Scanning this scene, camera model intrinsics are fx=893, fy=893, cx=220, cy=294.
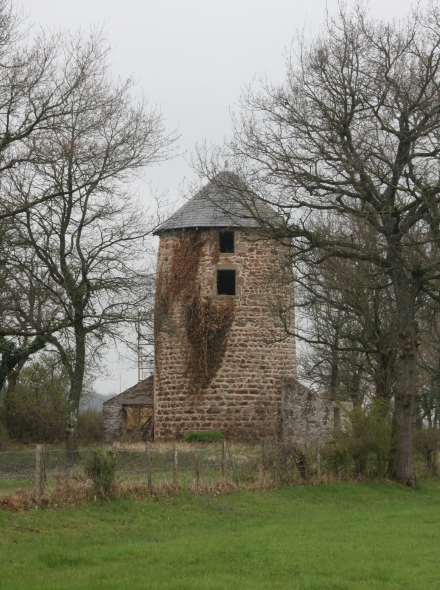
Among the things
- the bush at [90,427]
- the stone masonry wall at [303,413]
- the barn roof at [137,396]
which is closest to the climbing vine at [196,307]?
the stone masonry wall at [303,413]

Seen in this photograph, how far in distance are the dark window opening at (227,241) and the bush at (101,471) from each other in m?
14.6

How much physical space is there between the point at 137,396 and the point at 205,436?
6.02 metres

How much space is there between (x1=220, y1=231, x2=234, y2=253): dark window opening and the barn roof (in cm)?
638

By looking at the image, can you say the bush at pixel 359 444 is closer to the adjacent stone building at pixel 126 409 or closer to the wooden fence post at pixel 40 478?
the wooden fence post at pixel 40 478

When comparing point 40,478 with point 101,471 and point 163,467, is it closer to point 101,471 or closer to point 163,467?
point 101,471

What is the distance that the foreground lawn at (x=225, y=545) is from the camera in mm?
10039

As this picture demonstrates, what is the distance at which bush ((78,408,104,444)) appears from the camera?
3164 cm

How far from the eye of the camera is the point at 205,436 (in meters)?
27.3

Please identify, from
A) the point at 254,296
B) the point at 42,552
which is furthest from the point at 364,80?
the point at 42,552

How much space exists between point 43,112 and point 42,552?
8.05 metres

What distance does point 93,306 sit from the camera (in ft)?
70.8

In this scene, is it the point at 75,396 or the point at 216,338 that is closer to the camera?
the point at 75,396

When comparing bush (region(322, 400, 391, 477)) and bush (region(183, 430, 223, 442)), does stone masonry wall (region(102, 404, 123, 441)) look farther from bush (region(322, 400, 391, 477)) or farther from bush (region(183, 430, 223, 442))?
bush (region(322, 400, 391, 477))

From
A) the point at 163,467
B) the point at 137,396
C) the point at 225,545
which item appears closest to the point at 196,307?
the point at 137,396
